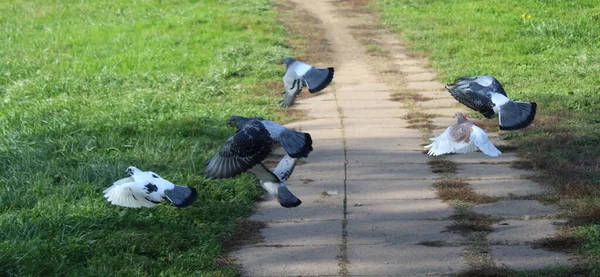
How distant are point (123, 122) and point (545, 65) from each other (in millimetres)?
4416

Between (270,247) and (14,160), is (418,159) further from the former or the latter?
(14,160)

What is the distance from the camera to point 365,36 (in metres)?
12.6

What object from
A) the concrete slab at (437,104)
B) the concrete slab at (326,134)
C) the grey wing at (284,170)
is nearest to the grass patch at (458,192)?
→ the grey wing at (284,170)

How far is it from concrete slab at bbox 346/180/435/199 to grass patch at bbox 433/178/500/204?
0.06 m

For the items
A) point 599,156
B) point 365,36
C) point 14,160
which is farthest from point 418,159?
point 365,36

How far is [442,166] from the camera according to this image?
268 inches

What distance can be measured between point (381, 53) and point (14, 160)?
547 cm

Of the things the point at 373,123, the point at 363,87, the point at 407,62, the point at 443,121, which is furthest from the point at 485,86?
the point at 407,62

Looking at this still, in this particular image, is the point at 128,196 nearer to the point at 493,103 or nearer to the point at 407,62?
the point at 493,103

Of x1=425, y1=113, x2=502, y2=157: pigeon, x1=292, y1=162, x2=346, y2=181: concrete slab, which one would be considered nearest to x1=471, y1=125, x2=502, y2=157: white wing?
x1=425, y1=113, x2=502, y2=157: pigeon

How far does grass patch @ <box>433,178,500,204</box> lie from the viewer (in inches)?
237

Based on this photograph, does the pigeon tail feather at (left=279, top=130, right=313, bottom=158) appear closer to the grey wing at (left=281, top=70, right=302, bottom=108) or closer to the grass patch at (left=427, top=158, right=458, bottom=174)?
the grey wing at (left=281, top=70, right=302, bottom=108)

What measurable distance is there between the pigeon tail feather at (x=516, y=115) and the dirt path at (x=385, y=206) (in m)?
0.58

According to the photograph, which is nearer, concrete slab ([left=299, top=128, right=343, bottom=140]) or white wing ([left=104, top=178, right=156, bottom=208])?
white wing ([left=104, top=178, right=156, bottom=208])
